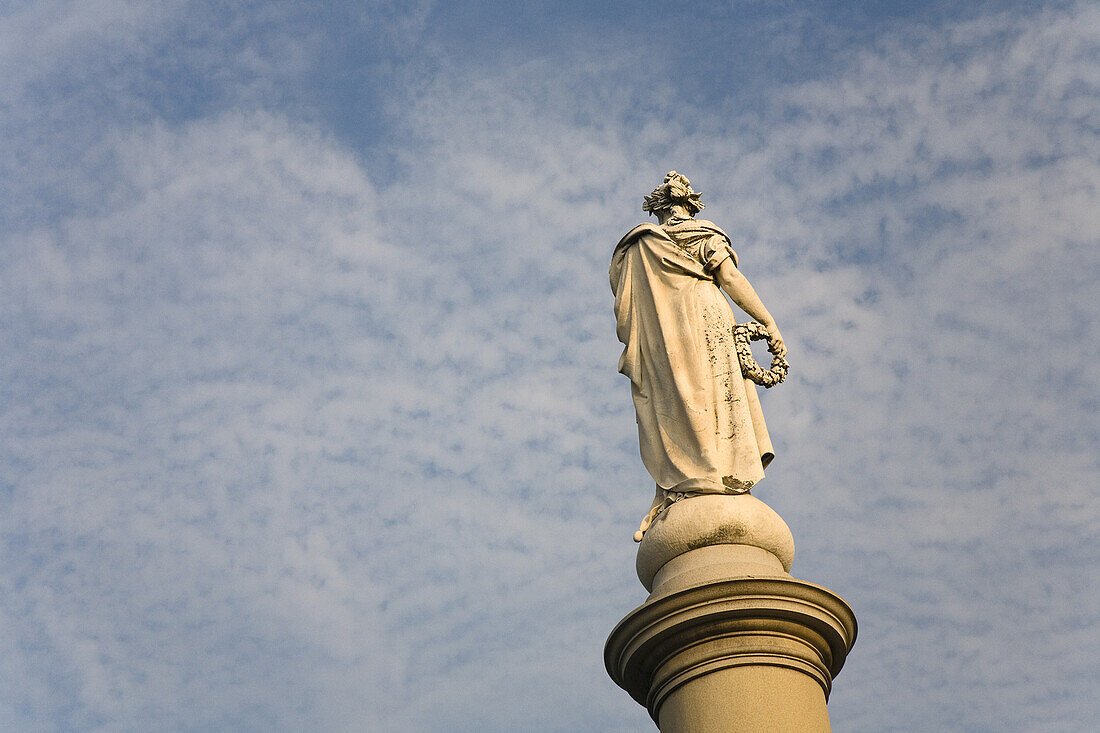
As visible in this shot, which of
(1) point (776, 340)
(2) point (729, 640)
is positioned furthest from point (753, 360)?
(2) point (729, 640)

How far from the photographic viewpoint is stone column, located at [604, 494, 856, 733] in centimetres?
877

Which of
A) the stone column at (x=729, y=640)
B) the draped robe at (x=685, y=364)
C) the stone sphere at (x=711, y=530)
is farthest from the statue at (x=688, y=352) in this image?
the stone column at (x=729, y=640)

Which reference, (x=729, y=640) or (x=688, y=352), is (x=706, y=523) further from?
(x=688, y=352)

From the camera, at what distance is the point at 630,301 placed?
11.8m

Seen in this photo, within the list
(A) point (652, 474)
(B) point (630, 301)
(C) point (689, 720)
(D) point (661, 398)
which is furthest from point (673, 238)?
(C) point (689, 720)

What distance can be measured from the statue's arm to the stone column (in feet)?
8.17

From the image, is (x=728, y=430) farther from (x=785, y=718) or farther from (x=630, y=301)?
(x=785, y=718)

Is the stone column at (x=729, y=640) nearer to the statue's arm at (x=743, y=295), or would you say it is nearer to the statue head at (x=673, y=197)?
the statue's arm at (x=743, y=295)

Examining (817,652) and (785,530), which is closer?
(817,652)

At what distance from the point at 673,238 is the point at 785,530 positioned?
11.1 ft

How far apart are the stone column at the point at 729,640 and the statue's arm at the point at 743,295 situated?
2.49m

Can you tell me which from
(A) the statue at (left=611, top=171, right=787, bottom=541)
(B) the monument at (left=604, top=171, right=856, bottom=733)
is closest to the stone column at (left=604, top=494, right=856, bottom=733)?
(B) the monument at (left=604, top=171, right=856, bottom=733)

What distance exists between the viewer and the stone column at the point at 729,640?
8.77 meters

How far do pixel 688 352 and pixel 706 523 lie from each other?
75.6 inches
